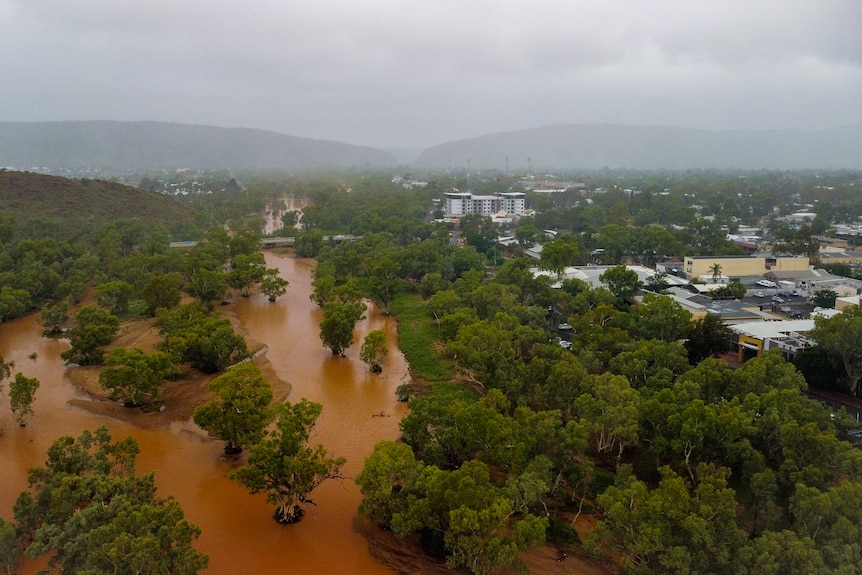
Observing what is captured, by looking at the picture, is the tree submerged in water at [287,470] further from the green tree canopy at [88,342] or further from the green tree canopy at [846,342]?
the green tree canopy at [846,342]

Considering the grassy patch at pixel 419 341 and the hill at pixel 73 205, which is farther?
the hill at pixel 73 205

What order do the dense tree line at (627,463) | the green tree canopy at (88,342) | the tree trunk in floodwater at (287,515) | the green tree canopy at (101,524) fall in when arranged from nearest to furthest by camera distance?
the green tree canopy at (101,524) < the dense tree line at (627,463) < the tree trunk in floodwater at (287,515) < the green tree canopy at (88,342)

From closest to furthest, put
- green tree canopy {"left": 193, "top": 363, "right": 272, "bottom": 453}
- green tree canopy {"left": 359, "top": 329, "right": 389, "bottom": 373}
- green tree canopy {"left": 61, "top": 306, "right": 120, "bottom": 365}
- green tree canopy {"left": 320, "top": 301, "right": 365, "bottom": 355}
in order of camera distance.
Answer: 1. green tree canopy {"left": 193, "top": 363, "right": 272, "bottom": 453}
2. green tree canopy {"left": 359, "top": 329, "right": 389, "bottom": 373}
3. green tree canopy {"left": 61, "top": 306, "right": 120, "bottom": 365}
4. green tree canopy {"left": 320, "top": 301, "right": 365, "bottom": 355}

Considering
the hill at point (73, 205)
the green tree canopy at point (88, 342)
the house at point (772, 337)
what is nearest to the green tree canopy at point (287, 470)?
the green tree canopy at point (88, 342)

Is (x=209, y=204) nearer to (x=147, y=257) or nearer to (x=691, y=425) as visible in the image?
(x=147, y=257)

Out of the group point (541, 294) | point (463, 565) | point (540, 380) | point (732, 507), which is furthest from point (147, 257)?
point (732, 507)

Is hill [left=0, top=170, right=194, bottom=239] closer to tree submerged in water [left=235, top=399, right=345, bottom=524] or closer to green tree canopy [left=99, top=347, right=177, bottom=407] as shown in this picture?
green tree canopy [left=99, top=347, right=177, bottom=407]

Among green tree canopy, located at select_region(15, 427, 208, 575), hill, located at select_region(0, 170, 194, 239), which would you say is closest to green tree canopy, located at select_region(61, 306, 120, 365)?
green tree canopy, located at select_region(15, 427, 208, 575)
